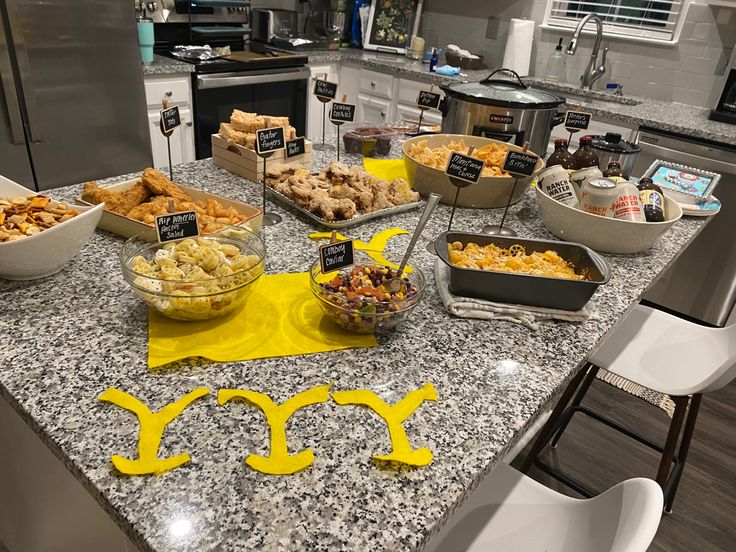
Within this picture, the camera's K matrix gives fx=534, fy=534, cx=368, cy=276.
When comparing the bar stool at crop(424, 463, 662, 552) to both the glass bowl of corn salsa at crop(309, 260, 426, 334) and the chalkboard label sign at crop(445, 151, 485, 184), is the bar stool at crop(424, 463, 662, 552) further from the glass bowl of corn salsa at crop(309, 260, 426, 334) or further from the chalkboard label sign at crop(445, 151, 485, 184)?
the chalkboard label sign at crop(445, 151, 485, 184)

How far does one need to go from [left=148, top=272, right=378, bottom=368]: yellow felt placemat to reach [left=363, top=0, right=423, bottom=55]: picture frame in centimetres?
376

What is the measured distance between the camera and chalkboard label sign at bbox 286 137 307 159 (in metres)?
1.61

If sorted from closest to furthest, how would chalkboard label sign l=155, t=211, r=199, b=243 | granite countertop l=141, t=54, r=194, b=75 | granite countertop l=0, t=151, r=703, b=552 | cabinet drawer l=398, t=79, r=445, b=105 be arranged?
1. granite countertop l=0, t=151, r=703, b=552
2. chalkboard label sign l=155, t=211, r=199, b=243
3. granite countertop l=141, t=54, r=194, b=75
4. cabinet drawer l=398, t=79, r=445, b=105

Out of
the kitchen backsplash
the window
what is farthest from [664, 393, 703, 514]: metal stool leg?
the window

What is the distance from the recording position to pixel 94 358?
2.96ft

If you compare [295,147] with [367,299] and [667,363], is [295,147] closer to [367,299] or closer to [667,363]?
[367,299]

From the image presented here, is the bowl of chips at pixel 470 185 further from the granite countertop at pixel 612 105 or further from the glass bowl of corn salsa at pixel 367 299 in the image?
the granite countertop at pixel 612 105

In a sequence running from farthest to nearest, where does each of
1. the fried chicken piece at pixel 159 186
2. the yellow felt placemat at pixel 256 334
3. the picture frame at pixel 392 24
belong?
the picture frame at pixel 392 24, the fried chicken piece at pixel 159 186, the yellow felt placemat at pixel 256 334

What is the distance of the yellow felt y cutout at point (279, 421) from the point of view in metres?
0.73

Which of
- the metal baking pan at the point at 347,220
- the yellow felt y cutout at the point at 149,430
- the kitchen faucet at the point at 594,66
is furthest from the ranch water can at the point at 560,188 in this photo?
the kitchen faucet at the point at 594,66

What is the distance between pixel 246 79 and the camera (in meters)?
3.44

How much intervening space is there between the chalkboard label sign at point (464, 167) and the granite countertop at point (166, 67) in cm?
239

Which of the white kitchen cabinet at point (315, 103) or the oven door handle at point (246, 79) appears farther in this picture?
the white kitchen cabinet at point (315, 103)

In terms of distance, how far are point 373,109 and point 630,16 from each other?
1.84m
